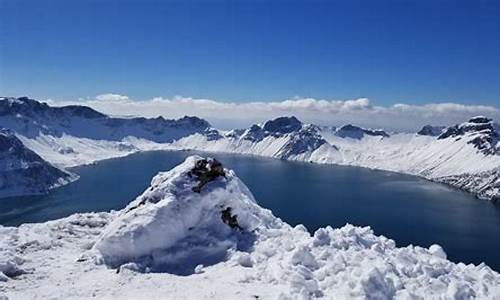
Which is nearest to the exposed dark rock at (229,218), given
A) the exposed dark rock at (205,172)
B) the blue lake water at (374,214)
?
the exposed dark rock at (205,172)

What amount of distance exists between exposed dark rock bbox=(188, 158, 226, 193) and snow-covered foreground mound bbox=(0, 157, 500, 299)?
0.31ft

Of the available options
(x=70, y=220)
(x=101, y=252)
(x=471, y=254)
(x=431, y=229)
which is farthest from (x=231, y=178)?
(x=431, y=229)

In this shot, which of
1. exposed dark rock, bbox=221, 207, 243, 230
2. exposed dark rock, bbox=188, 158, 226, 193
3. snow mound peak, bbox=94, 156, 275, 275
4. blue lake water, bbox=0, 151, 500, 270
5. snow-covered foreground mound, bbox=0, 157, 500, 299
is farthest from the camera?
blue lake water, bbox=0, 151, 500, 270

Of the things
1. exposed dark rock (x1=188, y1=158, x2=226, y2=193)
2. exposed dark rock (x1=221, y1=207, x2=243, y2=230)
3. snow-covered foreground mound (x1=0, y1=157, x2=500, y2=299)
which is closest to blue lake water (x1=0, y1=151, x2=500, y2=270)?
snow-covered foreground mound (x1=0, y1=157, x2=500, y2=299)

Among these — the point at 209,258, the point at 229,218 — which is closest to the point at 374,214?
the point at 229,218

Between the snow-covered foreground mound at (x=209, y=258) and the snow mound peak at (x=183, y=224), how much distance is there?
88mm

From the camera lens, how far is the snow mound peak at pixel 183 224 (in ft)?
125

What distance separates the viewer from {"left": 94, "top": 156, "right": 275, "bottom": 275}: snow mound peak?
38094 mm

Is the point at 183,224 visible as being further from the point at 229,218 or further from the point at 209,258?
the point at 229,218

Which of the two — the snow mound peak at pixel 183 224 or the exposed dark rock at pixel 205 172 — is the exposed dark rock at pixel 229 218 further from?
the exposed dark rock at pixel 205 172

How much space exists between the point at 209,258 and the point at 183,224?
3.86m

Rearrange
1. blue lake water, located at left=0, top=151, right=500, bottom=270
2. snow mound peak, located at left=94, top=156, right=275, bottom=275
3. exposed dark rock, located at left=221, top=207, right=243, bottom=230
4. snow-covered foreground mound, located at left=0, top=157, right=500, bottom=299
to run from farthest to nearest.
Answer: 1. blue lake water, located at left=0, top=151, right=500, bottom=270
2. exposed dark rock, located at left=221, top=207, right=243, bottom=230
3. snow mound peak, located at left=94, top=156, right=275, bottom=275
4. snow-covered foreground mound, located at left=0, top=157, right=500, bottom=299

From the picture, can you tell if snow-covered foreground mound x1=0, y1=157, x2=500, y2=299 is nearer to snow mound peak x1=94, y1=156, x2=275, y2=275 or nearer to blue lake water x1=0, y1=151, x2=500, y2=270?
snow mound peak x1=94, y1=156, x2=275, y2=275

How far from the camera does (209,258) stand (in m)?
39.0
